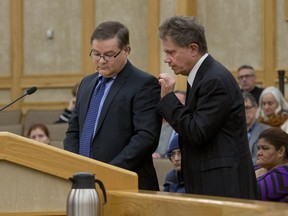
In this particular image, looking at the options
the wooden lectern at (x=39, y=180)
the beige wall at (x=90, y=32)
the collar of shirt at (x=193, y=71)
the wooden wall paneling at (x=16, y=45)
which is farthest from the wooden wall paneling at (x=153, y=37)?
the wooden lectern at (x=39, y=180)

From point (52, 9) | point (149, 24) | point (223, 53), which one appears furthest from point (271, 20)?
point (52, 9)

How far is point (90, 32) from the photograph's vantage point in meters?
10.3

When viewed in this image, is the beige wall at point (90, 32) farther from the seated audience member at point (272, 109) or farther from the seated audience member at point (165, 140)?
the seated audience member at point (272, 109)

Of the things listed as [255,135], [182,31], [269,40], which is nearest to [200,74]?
[182,31]

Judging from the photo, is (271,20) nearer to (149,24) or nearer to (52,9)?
(149,24)

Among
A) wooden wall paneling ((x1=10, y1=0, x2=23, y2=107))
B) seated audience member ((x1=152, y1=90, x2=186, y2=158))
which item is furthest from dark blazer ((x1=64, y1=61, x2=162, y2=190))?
wooden wall paneling ((x1=10, y1=0, x2=23, y2=107))

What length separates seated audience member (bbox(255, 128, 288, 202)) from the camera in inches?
161

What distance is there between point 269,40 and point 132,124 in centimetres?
602

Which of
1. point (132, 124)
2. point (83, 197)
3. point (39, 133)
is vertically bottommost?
point (83, 197)

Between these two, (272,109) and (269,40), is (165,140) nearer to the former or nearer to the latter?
(272,109)

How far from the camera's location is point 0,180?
2.53 metres

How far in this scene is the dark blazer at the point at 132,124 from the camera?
3.35 m

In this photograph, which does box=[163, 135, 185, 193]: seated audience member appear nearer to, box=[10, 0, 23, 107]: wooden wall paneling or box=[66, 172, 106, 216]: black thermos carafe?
box=[66, 172, 106, 216]: black thermos carafe

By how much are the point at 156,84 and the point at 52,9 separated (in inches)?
287
